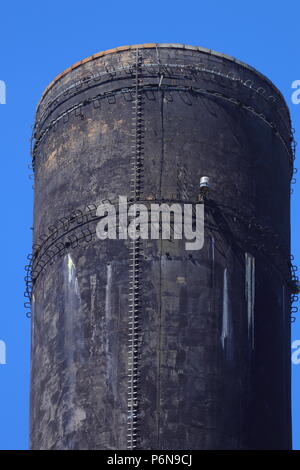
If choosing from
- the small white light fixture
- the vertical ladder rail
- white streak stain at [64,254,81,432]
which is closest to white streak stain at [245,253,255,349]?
the small white light fixture

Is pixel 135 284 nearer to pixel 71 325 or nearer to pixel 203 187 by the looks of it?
pixel 71 325

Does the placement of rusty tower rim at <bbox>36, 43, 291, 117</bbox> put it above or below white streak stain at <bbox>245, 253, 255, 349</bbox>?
above

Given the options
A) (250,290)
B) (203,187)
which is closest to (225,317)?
(250,290)

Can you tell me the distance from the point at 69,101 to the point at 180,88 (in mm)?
3970

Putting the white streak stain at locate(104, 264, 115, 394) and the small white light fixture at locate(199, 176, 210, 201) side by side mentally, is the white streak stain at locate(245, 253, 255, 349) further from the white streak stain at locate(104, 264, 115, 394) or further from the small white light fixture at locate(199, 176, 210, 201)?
the white streak stain at locate(104, 264, 115, 394)

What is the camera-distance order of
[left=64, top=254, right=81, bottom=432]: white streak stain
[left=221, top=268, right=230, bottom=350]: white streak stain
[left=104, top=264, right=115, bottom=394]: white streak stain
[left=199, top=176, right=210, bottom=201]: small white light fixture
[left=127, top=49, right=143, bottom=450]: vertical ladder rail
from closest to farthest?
[left=127, top=49, right=143, bottom=450]: vertical ladder rail, [left=104, top=264, right=115, bottom=394]: white streak stain, [left=64, top=254, right=81, bottom=432]: white streak stain, [left=221, top=268, right=230, bottom=350]: white streak stain, [left=199, top=176, right=210, bottom=201]: small white light fixture

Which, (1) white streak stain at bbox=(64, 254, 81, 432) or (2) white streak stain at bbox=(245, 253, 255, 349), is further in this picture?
(2) white streak stain at bbox=(245, 253, 255, 349)

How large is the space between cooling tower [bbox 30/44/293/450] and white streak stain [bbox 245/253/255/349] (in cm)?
5

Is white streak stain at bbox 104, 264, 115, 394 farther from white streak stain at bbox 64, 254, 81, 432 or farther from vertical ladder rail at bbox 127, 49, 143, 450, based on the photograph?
white streak stain at bbox 64, 254, 81, 432

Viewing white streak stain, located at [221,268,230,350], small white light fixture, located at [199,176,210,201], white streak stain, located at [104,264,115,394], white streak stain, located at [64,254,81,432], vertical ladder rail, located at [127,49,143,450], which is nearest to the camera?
vertical ladder rail, located at [127,49,143,450]

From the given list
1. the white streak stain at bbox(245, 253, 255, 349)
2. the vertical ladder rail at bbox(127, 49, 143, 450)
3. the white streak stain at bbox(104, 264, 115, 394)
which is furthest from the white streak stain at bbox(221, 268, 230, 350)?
the white streak stain at bbox(104, 264, 115, 394)

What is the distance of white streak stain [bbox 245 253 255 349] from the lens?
10406 cm
